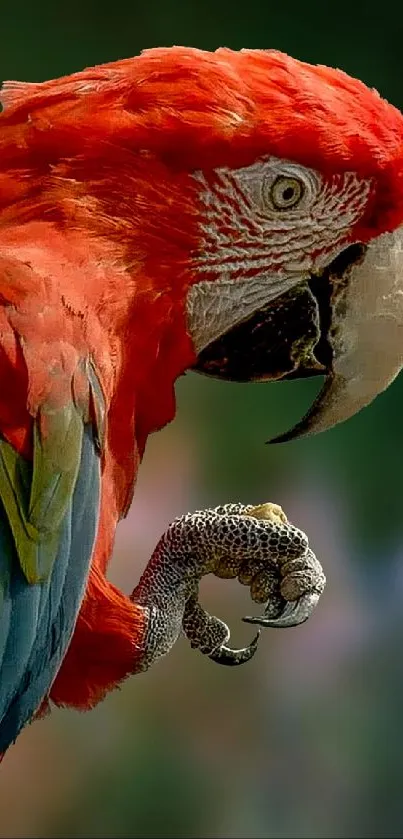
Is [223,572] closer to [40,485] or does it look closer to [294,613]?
[294,613]

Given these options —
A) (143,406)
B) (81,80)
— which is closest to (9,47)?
(81,80)

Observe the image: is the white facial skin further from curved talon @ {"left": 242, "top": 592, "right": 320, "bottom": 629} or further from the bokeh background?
the bokeh background

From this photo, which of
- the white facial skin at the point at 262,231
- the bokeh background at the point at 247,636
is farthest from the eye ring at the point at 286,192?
the bokeh background at the point at 247,636

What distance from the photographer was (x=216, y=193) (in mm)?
731

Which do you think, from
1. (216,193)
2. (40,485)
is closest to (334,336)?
(216,193)

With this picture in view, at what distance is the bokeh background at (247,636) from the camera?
1.16m

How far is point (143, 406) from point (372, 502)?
1.84 feet

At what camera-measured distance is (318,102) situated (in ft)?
2.34

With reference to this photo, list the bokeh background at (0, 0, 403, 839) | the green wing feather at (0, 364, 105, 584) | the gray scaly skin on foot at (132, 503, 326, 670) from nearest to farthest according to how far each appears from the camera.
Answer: the green wing feather at (0, 364, 105, 584)
the gray scaly skin on foot at (132, 503, 326, 670)
the bokeh background at (0, 0, 403, 839)

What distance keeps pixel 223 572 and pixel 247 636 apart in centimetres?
31

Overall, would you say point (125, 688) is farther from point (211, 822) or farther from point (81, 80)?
point (81, 80)

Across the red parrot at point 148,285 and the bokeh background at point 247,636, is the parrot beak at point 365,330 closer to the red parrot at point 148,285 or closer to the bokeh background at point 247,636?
the red parrot at point 148,285

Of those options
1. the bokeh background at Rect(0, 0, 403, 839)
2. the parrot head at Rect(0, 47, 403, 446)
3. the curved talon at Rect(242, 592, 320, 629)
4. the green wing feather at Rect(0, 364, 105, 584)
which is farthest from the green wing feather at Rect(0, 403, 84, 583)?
the bokeh background at Rect(0, 0, 403, 839)

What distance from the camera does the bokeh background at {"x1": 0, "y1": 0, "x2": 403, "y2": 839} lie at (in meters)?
1.16
